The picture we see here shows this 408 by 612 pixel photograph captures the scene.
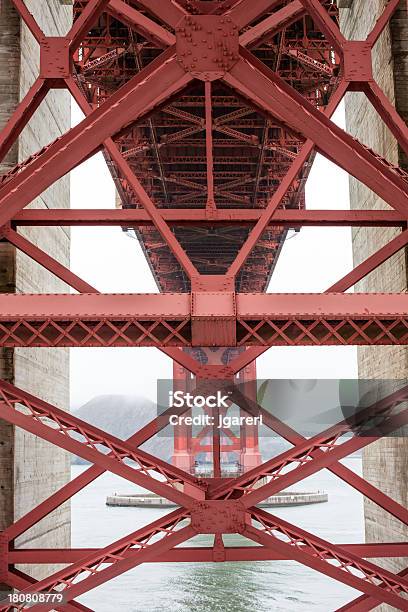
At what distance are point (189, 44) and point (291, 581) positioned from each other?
2601 centimetres

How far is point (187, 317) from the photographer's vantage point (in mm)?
8453

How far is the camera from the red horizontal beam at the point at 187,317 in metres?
8.45

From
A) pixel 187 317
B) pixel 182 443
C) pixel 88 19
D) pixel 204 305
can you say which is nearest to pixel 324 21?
pixel 88 19

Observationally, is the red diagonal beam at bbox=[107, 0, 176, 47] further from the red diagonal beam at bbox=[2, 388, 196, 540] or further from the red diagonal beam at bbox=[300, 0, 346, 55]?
the red diagonal beam at bbox=[2, 388, 196, 540]

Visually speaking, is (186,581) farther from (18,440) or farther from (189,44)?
(189,44)

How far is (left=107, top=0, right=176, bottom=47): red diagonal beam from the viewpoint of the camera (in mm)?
12516

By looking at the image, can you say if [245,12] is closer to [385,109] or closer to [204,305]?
[204,305]

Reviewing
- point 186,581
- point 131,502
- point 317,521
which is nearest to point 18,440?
point 186,581

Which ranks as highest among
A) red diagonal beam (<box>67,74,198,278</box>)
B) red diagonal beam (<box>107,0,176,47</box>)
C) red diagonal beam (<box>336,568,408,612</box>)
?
red diagonal beam (<box>107,0,176,47</box>)

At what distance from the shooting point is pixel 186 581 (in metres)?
31.4

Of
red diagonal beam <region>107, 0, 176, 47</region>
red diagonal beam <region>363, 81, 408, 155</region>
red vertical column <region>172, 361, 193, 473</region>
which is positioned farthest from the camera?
red vertical column <region>172, 361, 193, 473</region>

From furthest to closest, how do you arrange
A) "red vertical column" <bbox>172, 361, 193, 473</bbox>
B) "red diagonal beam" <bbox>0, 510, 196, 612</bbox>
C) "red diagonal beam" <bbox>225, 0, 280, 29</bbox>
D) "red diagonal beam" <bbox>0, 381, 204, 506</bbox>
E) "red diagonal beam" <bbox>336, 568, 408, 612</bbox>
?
"red vertical column" <bbox>172, 361, 193, 473</bbox>, "red diagonal beam" <bbox>336, 568, 408, 612</bbox>, "red diagonal beam" <bbox>0, 510, 196, 612</bbox>, "red diagonal beam" <bbox>0, 381, 204, 506</bbox>, "red diagonal beam" <bbox>225, 0, 280, 29</bbox>

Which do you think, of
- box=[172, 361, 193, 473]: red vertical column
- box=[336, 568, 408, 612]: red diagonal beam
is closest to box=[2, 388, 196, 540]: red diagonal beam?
box=[336, 568, 408, 612]: red diagonal beam

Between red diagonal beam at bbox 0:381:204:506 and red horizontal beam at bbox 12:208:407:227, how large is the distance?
4181 mm
